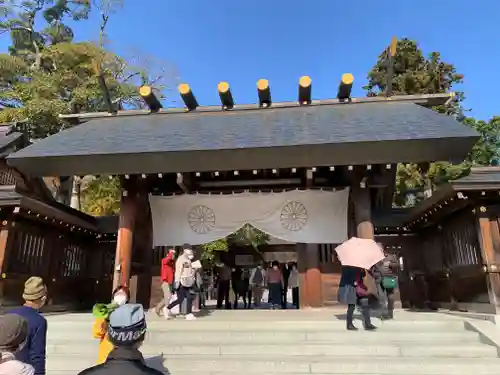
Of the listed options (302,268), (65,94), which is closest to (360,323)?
(302,268)

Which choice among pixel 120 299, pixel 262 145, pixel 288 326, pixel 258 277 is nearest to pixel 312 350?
pixel 288 326

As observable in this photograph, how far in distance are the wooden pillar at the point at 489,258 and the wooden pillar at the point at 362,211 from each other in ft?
6.39

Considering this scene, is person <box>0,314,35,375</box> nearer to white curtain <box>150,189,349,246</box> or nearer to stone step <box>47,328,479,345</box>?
stone step <box>47,328,479,345</box>

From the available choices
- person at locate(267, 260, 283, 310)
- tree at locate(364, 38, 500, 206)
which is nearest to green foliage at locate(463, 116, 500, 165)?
tree at locate(364, 38, 500, 206)

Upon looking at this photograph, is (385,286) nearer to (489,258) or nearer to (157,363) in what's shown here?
(489,258)

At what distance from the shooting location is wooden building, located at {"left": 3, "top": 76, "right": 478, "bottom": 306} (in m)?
7.05

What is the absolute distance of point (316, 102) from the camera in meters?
9.78

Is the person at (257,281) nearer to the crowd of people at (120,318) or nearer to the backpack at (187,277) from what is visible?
the crowd of people at (120,318)

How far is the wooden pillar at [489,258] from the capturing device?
6559 millimetres

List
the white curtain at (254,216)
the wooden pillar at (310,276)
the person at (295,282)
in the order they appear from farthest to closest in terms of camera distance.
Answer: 1. the person at (295,282)
2. the wooden pillar at (310,276)
3. the white curtain at (254,216)

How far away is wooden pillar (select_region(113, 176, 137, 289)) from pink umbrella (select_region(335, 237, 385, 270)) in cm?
454

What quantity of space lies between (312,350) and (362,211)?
356 cm

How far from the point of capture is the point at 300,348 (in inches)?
205

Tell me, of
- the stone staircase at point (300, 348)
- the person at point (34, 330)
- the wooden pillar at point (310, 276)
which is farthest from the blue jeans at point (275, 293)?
the person at point (34, 330)
